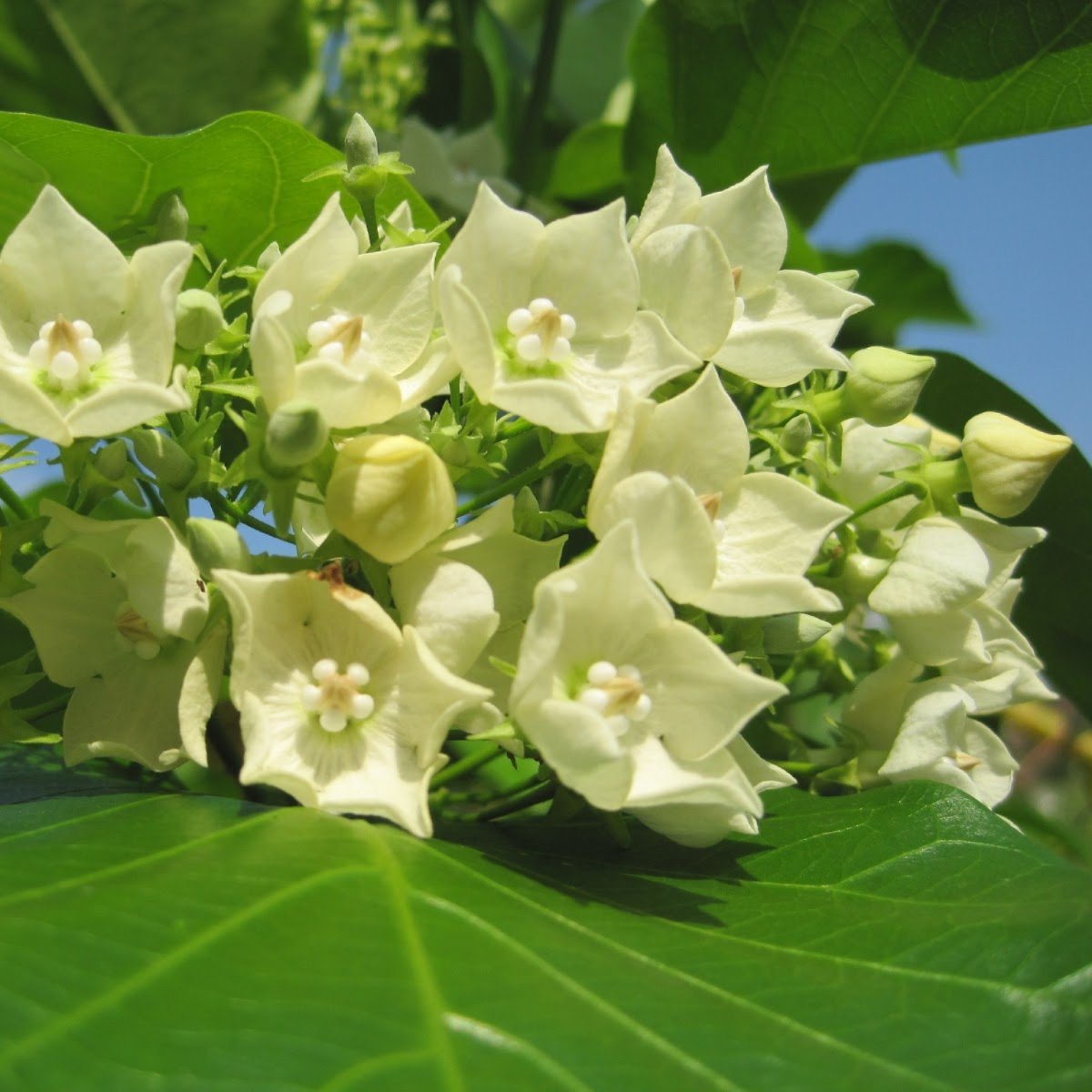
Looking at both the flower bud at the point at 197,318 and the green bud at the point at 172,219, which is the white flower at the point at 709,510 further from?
the green bud at the point at 172,219

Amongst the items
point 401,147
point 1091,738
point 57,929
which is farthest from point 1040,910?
point 1091,738

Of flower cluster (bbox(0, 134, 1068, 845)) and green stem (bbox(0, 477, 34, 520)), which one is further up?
flower cluster (bbox(0, 134, 1068, 845))

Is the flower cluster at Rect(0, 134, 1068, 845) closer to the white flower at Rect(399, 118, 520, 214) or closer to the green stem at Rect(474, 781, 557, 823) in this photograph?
the green stem at Rect(474, 781, 557, 823)

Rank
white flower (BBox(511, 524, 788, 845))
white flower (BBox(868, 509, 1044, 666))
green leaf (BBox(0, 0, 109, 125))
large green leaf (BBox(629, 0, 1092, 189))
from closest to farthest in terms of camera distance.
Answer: white flower (BBox(511, 524, 788, 845))
white flower (BBox(868, 509, 1044, 666))
large green leaf (BBox(629, 0, 1092, 189))
green leaf (BBox(0, 0, 109, 125))

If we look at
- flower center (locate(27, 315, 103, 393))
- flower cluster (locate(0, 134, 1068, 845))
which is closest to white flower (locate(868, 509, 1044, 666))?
flower cluster (locate(0, 134, 1068, 845))

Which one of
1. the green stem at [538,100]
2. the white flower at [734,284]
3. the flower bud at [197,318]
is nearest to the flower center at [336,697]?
the flower bud at [197,318]

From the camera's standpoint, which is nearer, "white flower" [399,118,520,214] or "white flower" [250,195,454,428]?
"white flower" [250,195,454,428]

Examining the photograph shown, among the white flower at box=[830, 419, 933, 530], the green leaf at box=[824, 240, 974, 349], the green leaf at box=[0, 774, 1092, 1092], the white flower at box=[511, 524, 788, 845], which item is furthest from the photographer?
the green leaf at box=[824, 240, 974, 349]
